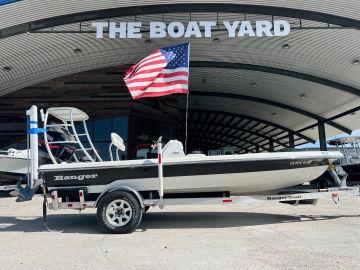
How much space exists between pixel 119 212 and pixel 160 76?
2716 millimetres

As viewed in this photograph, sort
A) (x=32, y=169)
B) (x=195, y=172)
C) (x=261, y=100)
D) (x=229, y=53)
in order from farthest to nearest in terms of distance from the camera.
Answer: (x=261, y=100) < (x=229, y=53) < (x=32, y=169) < (x=195, y=172)

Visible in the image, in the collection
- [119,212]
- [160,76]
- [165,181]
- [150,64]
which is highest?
[150,64]

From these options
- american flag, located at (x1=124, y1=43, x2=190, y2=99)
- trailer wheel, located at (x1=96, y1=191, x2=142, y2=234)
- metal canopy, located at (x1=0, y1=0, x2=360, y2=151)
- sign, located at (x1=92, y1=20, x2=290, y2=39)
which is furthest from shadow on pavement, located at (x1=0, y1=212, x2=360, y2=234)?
metal canopy, located at (x1=0, y1=0, x2=360, y2=151)

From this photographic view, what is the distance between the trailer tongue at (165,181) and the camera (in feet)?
20.5

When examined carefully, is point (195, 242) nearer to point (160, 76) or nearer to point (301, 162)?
point (301, 162)

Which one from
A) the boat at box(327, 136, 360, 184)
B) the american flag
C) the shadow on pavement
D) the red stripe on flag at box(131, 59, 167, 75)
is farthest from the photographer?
the boat at box(327, 136, 360, 184)

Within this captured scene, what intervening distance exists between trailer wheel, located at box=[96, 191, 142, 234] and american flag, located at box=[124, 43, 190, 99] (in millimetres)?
1924

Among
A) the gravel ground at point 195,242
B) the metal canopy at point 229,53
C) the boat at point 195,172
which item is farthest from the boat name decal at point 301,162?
the metal canopy at point 229,53

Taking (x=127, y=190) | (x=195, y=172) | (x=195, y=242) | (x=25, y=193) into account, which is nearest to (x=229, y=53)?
(x=195, y=172)

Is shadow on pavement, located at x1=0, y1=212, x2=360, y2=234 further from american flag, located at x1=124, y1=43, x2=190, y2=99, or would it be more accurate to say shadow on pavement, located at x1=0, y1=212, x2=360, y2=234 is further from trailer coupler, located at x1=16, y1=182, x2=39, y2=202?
american flag, located at x1=124, y1=43, x2=190, y2=99

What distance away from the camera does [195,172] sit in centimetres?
638

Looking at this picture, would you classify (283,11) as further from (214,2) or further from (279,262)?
(279,262)

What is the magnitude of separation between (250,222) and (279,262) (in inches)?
111

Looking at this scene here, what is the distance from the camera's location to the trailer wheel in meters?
6.12
